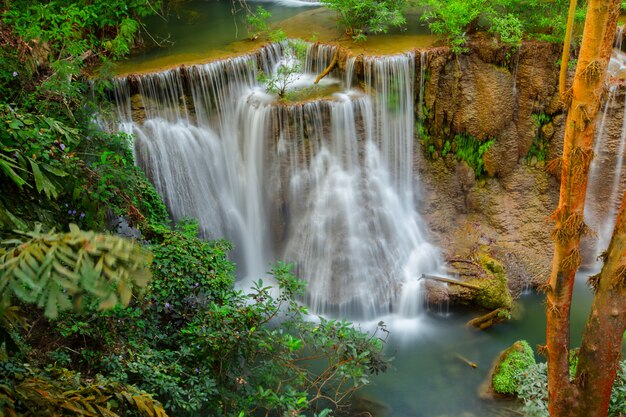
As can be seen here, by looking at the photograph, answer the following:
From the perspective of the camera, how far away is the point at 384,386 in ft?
24.6

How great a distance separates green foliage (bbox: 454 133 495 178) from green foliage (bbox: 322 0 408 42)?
2.52m

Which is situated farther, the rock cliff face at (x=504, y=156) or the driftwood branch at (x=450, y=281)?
the rock cliff face at (x=504, y=156)

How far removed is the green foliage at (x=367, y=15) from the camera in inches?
399

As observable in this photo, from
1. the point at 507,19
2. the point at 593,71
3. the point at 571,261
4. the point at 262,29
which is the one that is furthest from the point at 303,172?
the point at 593,71

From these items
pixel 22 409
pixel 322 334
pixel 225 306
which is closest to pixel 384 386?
pixel 322 334

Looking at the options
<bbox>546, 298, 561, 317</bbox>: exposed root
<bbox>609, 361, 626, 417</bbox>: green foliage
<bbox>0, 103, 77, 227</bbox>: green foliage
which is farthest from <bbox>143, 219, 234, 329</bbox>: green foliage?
<bbox>609, 361, 626, 417</bbox>: green foliage

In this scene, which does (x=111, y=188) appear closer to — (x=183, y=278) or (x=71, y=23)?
(x=183, y=278)

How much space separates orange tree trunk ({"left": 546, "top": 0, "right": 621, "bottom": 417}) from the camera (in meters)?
4.29

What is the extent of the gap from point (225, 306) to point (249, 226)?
426 centimetres

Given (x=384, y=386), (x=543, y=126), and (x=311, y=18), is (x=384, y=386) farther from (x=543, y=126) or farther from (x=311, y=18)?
(x=311, y=18)

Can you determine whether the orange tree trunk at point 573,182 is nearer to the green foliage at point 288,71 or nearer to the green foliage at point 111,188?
the green foliage at point 111,188

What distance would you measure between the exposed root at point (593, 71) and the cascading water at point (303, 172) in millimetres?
5246

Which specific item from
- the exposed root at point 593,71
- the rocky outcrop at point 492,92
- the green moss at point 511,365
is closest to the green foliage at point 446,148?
the rocky outcrop at point 492,92

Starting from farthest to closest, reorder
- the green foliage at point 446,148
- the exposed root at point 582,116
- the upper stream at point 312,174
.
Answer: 1. the green foliage at point 446,148
2. the upper stream at point 312,174
3. the exposed root at point 582,116
